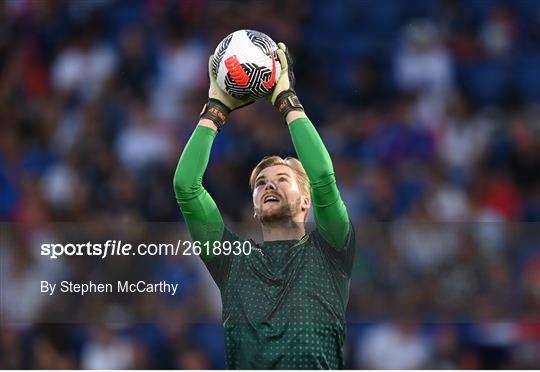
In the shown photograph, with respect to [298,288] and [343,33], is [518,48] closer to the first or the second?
[343,33]

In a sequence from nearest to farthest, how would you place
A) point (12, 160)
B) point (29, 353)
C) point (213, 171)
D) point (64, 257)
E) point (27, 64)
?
point (64, 257) → point (29, 353) → point (213, 171) → point (12, 160) → point (27, 64)

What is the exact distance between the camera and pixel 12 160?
26.8 feet

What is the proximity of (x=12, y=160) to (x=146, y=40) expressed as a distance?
1373 millimetres

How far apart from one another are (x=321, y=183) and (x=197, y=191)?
1.58 ft

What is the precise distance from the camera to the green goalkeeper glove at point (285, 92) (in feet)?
13.6

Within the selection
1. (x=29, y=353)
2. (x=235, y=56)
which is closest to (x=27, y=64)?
(x=29, y=353)

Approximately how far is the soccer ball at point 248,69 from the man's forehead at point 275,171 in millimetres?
278

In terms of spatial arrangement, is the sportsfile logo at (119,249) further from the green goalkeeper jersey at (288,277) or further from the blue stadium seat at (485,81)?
the blue stadium seat at (485,81)

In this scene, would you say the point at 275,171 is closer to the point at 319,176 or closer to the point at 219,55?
the point at 319,176

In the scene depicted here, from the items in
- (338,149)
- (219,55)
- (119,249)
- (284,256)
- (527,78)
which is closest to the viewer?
(284,256)

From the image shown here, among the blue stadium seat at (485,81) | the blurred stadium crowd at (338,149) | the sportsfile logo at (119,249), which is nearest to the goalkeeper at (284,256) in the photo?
the sportsfile logo at (119,249)

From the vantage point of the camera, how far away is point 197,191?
13.6ft

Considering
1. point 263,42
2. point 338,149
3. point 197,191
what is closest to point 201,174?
point 197,191

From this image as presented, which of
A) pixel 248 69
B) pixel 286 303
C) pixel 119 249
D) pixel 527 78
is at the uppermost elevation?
pixel 527 78
